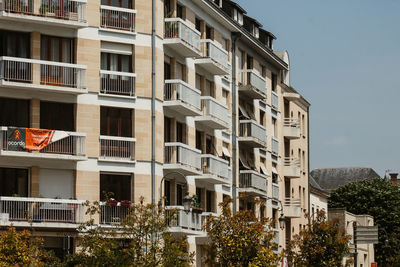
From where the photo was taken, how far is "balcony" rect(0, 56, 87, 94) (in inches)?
1764

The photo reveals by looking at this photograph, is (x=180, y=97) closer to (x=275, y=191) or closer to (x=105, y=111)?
(x=105, y=111)

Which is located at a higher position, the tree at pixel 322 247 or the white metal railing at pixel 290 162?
the white metal railing at pixel 290 162

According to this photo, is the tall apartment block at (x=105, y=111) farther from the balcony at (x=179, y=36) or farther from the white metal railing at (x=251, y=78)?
the white metal railing at (x=251, y=78)

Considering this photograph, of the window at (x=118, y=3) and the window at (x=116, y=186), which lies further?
the window at (x=118, y=3)

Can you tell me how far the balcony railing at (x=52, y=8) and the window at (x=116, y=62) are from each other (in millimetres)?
2336

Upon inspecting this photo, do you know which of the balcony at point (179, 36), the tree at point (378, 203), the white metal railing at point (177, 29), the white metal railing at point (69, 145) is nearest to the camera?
the white metal railing at point (69, 145)

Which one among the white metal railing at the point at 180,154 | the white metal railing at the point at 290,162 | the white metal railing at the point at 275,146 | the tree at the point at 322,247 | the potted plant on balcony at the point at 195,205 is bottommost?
the tree at the point at 322,247

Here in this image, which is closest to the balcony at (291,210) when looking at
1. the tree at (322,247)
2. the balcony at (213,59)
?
the tree at (322,247)

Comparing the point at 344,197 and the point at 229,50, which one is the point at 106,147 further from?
the point at 344,197

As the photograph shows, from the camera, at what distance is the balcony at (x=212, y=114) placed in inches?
2149

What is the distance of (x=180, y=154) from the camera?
50.7m

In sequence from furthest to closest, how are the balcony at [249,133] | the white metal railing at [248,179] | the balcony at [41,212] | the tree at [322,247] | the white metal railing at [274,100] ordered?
the white metal railing at [274,100] < the balcony at [249,133] < the white metal railing at [248,179] < the tree at [322,247] < the balcony at [41,212]

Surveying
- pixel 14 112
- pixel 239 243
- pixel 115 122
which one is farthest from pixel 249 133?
pixel 14 112

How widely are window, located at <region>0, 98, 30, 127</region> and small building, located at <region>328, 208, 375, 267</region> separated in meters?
43.5
